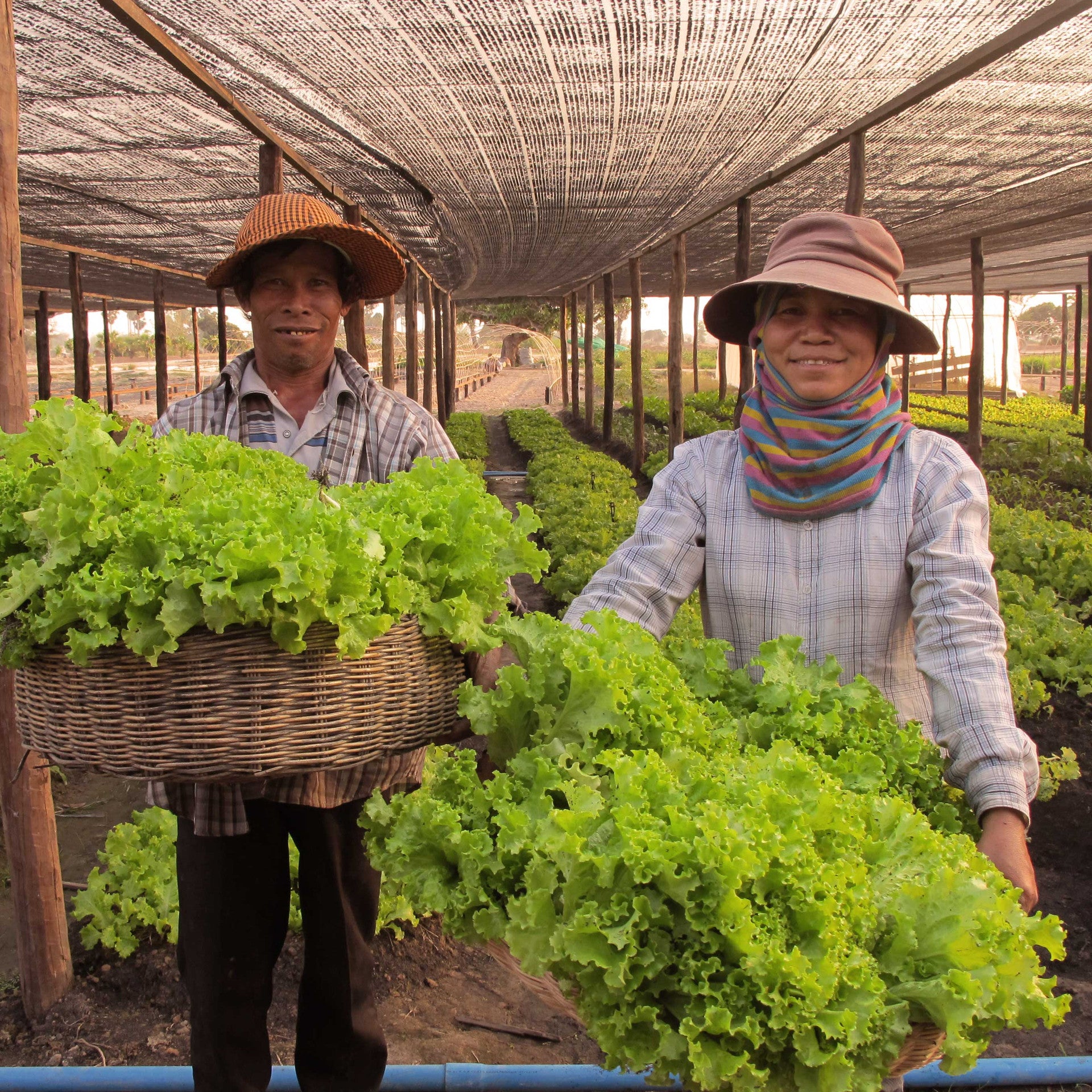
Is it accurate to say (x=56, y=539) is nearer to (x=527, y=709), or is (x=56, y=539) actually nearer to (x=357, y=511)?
(x=357, y=511)

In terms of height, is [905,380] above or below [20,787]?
above

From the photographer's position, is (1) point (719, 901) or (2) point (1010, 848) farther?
(2) point (1010, 848)

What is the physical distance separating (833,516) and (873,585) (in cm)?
19

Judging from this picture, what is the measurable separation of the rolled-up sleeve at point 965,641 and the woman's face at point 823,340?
292mm

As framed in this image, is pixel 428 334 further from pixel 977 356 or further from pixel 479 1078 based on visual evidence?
pixel 479 1078

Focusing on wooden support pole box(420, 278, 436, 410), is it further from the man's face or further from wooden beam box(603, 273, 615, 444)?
the man's face

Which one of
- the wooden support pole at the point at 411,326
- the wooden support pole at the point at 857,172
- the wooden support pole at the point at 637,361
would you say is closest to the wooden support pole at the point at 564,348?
the wooden support pole at the point at 411,326

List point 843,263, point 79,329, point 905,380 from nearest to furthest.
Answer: point 843,263 < point 79,329 < point 905,380

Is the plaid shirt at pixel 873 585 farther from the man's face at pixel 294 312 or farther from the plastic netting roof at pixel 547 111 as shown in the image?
the plastic netting roof at pixel 547 111

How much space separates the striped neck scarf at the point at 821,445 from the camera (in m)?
2.34

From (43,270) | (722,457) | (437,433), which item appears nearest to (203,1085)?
(437,433)

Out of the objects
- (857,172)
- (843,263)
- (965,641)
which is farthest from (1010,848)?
(857,172)

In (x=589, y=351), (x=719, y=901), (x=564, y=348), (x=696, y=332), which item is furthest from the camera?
(x=564, y=348)

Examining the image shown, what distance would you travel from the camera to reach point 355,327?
847cm
